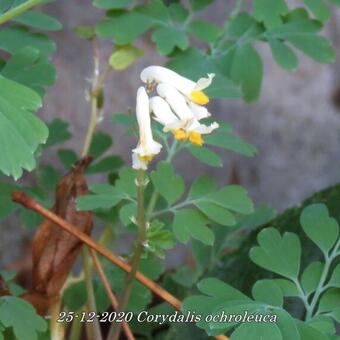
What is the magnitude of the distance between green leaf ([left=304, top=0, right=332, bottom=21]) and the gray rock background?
39.3 inches

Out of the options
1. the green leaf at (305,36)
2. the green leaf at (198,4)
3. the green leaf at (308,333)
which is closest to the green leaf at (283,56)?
the green leaf at (305,36)

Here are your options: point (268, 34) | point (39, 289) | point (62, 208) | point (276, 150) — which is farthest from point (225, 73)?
point (276, 150)

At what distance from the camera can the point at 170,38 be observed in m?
1.46

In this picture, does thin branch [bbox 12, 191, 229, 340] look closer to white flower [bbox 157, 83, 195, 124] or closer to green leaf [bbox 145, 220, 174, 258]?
green leaf [bbox 145, 220, 174, 258]

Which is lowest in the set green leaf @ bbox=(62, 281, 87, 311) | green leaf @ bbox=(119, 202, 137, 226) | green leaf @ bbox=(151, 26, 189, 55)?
green leaf @ bbox=(62, 281, 87, 311)

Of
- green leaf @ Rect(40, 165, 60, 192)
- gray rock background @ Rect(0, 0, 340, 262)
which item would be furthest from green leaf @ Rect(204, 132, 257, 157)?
gray rock background @ Rect(0, 0, 340, 262)

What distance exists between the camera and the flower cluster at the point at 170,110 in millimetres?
1027

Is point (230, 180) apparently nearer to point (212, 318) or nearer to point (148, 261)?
point (148, 261)

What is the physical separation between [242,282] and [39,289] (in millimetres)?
358

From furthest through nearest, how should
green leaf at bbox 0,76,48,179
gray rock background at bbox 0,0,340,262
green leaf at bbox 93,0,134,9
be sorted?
1. gray rock background at bbox 0,0,340,262
2. green leaf at bbox 93,0,134,9
3. green leaf at bbox 0,76,48,179

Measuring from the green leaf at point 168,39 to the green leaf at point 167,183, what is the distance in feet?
0.88

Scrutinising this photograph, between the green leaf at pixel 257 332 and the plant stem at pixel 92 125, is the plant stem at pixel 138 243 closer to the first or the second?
the green leaf at pixel 257 332

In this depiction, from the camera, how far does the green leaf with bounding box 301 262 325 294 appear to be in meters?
1.17

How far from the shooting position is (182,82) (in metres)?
1.09
